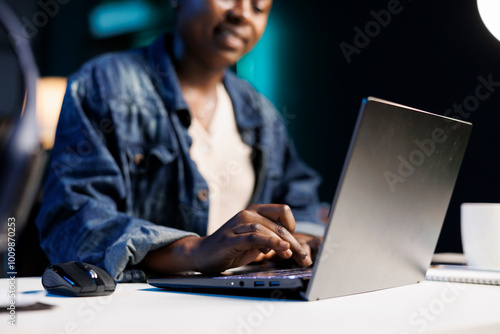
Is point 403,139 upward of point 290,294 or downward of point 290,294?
upward

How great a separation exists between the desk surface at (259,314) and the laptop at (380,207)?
0.02 meters

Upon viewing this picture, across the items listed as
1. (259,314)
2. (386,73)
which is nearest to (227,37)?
(386,73)

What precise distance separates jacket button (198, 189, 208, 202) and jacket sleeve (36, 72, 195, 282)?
188 mm

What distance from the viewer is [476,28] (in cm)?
184

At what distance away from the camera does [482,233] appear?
0.92 metres

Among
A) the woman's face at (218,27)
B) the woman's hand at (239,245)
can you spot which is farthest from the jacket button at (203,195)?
the woman's hand at (239,245)

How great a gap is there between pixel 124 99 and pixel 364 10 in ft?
4.17

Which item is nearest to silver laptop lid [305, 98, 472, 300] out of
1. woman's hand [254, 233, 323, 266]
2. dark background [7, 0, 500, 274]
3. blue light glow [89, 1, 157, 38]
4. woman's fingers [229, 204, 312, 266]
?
woman's fingers [229, 204, 312, 266]

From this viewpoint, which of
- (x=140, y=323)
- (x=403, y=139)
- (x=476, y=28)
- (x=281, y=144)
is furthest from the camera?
(x=476, y=28)

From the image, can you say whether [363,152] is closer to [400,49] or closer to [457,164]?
[457,164]

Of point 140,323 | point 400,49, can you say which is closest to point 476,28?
point 400,49

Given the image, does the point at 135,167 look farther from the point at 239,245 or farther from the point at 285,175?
the point at 239,245

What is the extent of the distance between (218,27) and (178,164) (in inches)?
14.6

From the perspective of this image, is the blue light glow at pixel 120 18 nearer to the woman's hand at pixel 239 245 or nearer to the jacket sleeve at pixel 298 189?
the jacket sleeve at pixel 298 189
